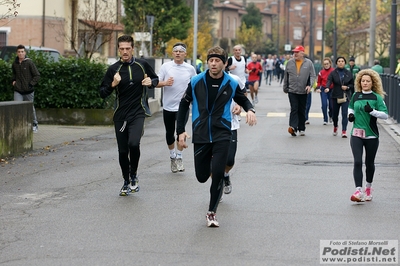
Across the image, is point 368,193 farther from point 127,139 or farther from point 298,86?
point 298,86

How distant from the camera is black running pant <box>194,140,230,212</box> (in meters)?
8.76

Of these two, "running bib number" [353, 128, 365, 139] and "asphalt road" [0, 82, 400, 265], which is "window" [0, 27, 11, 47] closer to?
"asphalt road" [0, 82, 400, 265]

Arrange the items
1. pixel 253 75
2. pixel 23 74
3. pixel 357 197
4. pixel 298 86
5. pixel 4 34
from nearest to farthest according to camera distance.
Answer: pixel 357 197
pixel 23 74
pixel 298 86
pixel 253 75
pixel 4 34

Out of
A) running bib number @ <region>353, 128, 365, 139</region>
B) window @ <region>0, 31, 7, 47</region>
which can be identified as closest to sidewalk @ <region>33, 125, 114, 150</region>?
running bib number @ <region>353, 128, 365, 139</region>

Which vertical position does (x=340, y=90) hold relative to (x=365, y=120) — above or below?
above

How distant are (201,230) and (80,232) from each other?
3.69 feet

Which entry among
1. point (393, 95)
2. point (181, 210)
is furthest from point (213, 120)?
point (393, 95)

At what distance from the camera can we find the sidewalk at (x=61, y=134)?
56.8ft

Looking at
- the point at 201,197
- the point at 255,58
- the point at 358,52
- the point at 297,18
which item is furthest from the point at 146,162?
the point at 297,18

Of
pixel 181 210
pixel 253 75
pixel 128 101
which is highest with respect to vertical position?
pixel 253 75

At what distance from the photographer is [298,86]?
1902 cm

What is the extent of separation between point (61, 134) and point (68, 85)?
2.76 meters

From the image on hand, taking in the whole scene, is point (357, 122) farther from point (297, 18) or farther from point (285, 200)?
point (297, 18)

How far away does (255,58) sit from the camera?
30.3 meters
